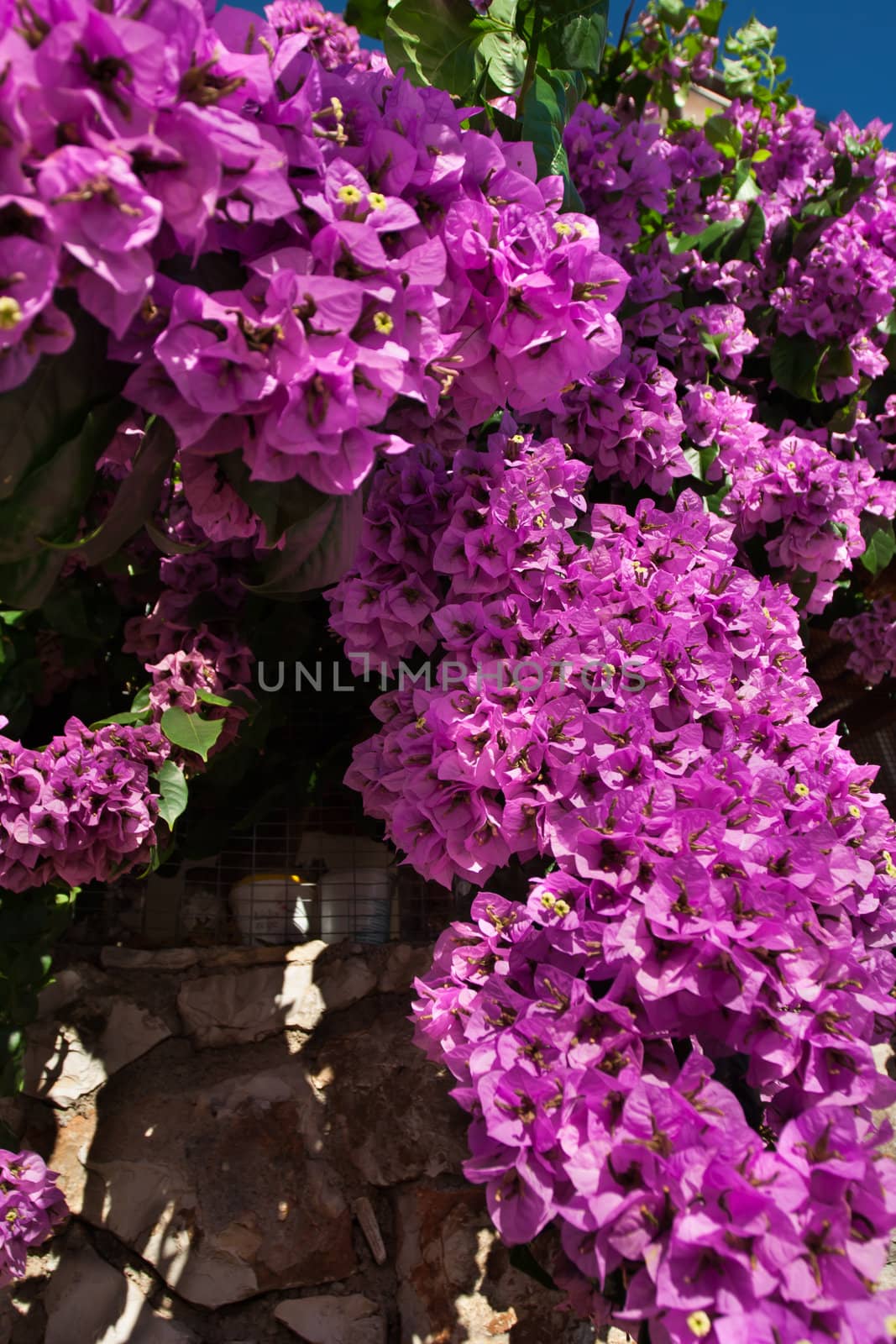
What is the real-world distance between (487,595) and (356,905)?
2.28ft

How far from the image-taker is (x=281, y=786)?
5.07ft

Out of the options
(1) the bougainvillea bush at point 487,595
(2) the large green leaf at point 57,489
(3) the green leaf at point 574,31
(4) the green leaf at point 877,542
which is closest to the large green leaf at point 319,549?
(1) the bougainvillea bush at point 487,595

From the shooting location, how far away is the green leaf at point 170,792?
1094mm

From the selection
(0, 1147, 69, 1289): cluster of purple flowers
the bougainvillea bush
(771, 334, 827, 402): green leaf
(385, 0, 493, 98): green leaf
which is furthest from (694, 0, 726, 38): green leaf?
(0, 1147, 69, 1289): cluster of purple flowers

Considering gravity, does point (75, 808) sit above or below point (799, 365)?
below

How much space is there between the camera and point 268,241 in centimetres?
60

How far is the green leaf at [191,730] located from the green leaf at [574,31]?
0.84 m

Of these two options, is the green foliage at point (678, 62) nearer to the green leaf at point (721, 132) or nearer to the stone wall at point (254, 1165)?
the green leaf at point (721, 132)

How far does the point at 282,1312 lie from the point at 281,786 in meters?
0.70

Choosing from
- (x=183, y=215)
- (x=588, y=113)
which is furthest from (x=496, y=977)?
(x=588, y=113)

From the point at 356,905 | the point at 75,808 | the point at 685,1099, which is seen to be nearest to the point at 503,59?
the point at 75,808

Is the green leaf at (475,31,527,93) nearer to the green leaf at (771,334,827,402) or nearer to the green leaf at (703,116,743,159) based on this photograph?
the green leaf at (771,334,827,402)

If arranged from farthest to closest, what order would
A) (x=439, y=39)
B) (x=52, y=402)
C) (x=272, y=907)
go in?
1. (x=272, y=907)
2. (x=439, y=39)
3. (x=52, y=402)

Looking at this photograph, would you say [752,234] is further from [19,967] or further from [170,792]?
[19,967]
